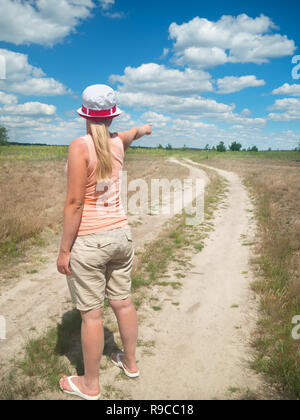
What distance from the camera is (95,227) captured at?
2.23 meters

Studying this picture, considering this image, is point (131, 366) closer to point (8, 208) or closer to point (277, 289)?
point (277, 289)

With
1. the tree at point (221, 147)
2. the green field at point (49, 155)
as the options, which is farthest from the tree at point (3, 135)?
the tree at point (221, 147)

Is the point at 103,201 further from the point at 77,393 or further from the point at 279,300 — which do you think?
the point at 279,300

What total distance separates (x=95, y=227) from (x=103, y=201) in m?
0.22

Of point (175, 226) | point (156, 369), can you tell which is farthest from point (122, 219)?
point (175, 226)

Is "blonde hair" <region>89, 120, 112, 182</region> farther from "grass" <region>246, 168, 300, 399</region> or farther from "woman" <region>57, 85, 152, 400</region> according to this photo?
"grass" <region>246, 168, 300, 399</region>

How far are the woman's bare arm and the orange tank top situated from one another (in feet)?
0.19

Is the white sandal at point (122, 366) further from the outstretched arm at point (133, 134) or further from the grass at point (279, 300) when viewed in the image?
the outstretched arm at point (133, 134)

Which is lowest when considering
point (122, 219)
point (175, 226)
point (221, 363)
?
point (221, 363)

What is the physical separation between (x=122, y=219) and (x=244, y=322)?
8.37 ft

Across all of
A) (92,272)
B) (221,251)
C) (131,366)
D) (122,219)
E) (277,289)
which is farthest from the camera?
(221,251)

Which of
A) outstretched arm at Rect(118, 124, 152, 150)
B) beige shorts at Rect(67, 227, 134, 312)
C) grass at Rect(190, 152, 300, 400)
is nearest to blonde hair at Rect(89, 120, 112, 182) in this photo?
outstretched arm at Rect(118, 124, 152, 150)

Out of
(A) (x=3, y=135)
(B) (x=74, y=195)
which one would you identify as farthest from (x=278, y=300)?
(A) (x=3, y=135)

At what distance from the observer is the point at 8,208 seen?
7.77 m
